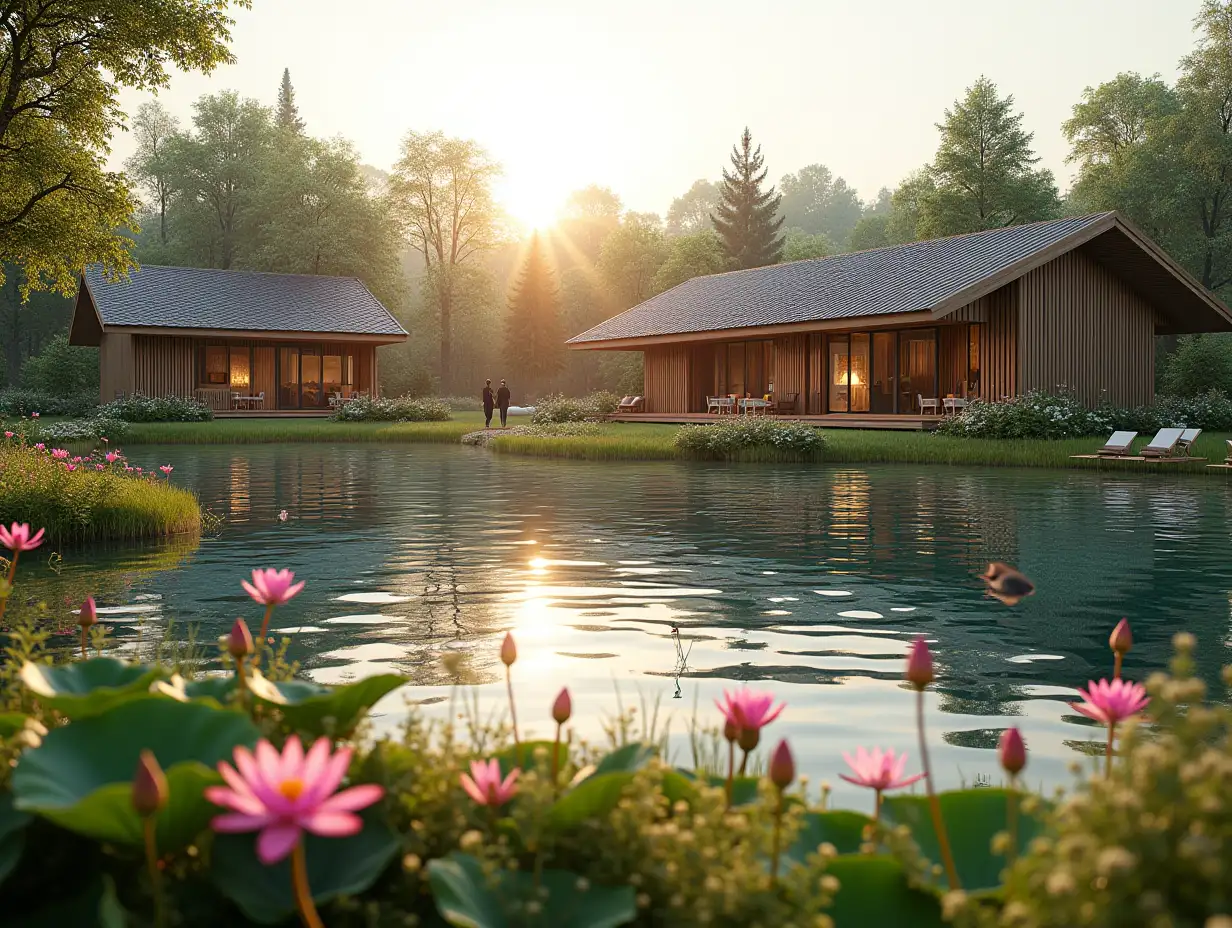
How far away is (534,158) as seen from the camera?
75.2 m

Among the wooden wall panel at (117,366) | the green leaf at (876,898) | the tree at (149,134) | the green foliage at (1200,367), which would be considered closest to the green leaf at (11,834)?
the green leaf at (876,898)

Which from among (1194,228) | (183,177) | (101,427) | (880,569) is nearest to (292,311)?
(101,427)

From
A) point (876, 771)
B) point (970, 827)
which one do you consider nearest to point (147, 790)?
point (876, 771)

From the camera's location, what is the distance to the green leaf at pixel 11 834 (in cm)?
223

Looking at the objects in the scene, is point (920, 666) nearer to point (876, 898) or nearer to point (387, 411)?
point (876, 898)

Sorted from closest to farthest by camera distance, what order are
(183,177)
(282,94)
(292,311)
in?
(292,311)
(183,177)
(282,94)

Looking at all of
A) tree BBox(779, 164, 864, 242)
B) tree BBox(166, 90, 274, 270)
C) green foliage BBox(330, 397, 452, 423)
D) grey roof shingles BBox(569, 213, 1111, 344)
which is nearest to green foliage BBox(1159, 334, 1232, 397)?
grey roof shingles BBox(569, 213, 1111, 344)

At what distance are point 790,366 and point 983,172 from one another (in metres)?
22.5

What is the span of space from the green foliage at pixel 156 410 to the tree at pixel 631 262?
40.9 metres

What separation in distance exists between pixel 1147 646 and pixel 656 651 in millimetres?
3253

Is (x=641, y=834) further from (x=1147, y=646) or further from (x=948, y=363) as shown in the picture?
(x=948, y=363)

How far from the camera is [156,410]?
41281mm

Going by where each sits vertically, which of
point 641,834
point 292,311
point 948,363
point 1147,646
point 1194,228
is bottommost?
point 1147,646

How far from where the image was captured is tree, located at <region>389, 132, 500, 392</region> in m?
72.6
